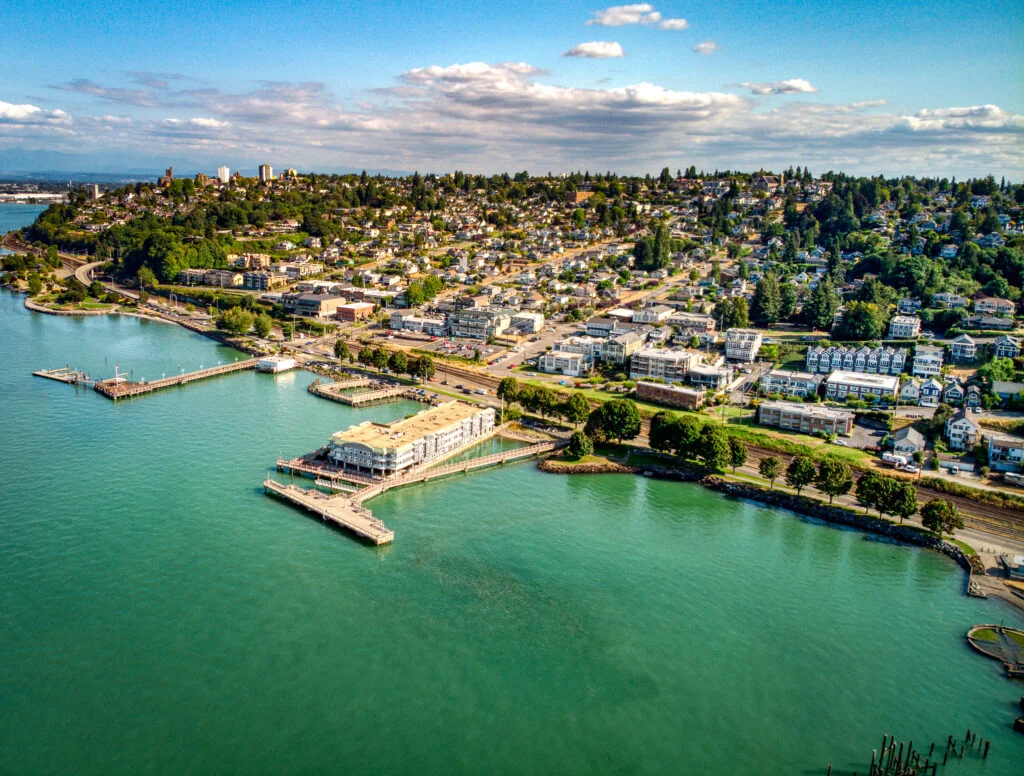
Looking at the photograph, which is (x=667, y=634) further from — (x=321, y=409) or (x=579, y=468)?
(x=321, y=409)

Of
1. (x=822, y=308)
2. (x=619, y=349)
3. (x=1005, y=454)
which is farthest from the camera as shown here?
(x=822, y=308)

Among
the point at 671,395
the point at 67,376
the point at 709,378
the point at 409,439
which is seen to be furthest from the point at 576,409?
the point at 67,376

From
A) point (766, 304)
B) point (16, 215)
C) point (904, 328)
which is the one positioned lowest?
point (904, 328)

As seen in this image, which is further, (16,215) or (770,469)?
(16,215)

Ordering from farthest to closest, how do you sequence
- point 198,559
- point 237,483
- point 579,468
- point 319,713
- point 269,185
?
point 269,185
point 579,468
point 237,483
point 198,559
point 319,713

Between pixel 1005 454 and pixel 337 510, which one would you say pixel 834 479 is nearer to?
pixel 1005 454

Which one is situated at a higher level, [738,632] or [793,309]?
[793,309]

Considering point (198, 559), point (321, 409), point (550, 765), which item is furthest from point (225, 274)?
point (550, 765)

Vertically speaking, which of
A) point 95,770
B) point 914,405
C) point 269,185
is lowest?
point 95,770
